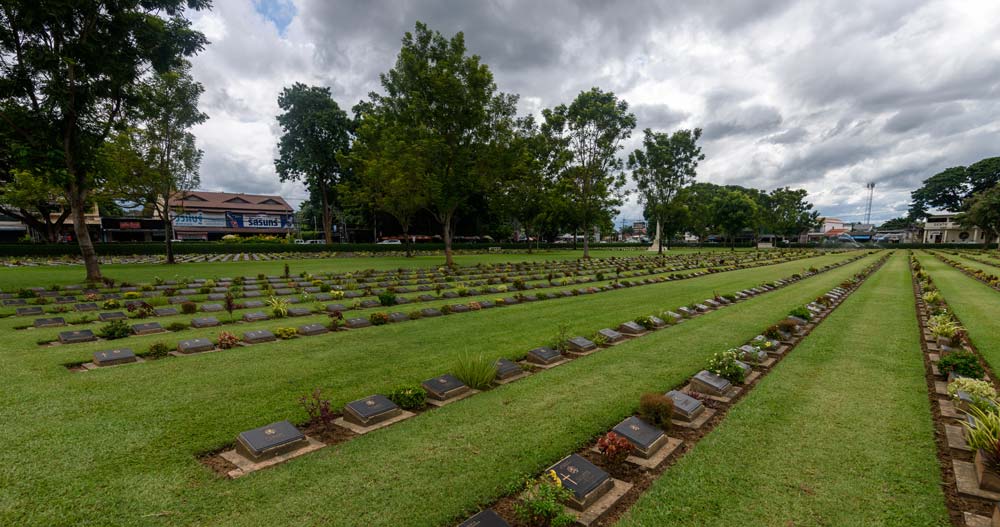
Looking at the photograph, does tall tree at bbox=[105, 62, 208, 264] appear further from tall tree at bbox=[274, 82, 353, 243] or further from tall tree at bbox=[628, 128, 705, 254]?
tall tree at bbox=[628, 128, 705, 254]

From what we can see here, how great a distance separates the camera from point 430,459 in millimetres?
3605

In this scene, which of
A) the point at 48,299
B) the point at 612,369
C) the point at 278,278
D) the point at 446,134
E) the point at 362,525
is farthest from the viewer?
the point at 446,134

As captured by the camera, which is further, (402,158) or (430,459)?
(402,158)

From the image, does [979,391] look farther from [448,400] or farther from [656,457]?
[448,400]

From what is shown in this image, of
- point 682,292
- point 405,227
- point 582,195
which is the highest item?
point 582,195

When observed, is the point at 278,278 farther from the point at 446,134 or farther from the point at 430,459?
the point at 430,459

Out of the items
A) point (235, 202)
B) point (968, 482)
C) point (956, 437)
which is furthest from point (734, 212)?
point (235, 202)

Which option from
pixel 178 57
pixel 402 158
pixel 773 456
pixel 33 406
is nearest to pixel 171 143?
pixel 178 57

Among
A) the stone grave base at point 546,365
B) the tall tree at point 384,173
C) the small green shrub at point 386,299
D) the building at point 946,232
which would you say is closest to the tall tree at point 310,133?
the tall tree at point 384,173

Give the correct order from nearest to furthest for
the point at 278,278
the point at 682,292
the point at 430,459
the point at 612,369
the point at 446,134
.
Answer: the point at 430,459 → the point at 612,369 → the point at 682,292 → the point at 278,278 → the point at 446,134

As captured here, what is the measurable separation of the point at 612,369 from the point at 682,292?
401 inches

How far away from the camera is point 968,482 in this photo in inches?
128

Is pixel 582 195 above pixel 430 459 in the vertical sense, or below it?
above

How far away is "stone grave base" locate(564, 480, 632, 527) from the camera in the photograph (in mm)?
2920
